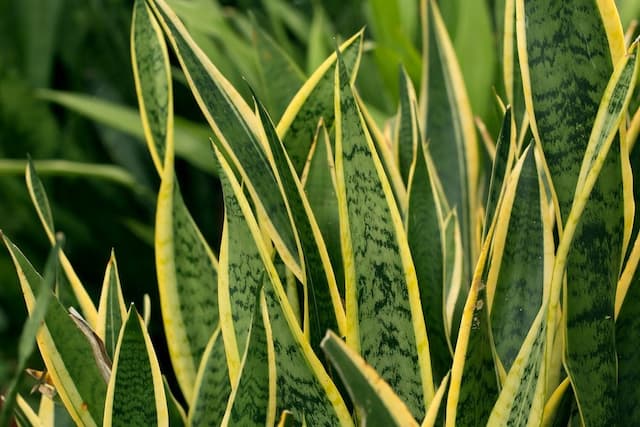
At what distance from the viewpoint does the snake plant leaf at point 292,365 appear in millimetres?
483

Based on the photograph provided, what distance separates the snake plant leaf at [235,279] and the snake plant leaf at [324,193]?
0.06 metres

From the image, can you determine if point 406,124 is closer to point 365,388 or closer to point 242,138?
point 242,138

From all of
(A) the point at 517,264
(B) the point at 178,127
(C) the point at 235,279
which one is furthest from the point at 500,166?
(B) the point at 178,127

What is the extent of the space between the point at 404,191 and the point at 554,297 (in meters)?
0.21

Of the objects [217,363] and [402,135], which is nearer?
[217,363]

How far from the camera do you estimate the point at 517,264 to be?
521 mm

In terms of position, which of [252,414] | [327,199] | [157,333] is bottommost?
[157,333]

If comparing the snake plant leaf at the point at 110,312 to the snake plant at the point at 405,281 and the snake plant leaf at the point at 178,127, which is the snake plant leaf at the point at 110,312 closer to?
the snake plant at the point at 405,281

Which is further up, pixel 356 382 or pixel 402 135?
pixel 402 135

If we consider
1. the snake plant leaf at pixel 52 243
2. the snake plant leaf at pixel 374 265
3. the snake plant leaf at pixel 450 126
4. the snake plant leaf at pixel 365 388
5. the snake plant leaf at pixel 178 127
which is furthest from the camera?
the snake plant leaf at pixel 178 127

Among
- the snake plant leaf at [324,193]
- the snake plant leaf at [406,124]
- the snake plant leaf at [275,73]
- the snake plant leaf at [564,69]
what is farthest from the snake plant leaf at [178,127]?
the snake plant leaf at [564,69]

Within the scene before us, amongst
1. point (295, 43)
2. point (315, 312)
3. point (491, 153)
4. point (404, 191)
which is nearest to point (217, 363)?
point (315, 312)

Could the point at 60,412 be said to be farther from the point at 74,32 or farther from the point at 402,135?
the point at 74,32

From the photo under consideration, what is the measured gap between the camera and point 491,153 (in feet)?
2.46
